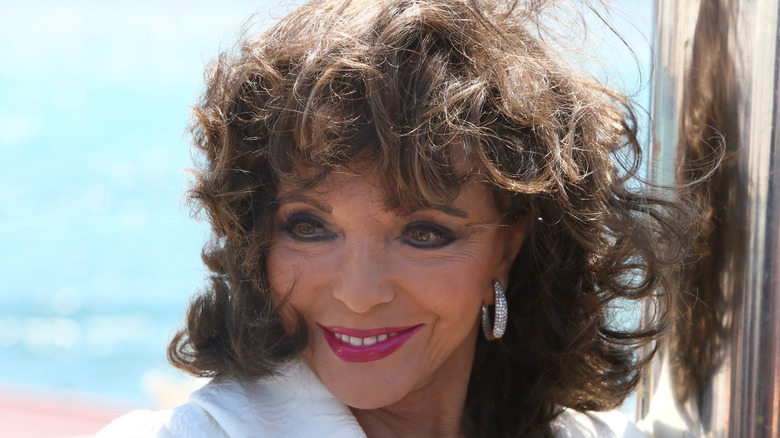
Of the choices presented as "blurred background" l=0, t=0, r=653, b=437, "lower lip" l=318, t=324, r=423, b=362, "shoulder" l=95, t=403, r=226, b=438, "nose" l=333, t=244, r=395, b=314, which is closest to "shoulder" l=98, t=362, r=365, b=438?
"shoulder" l=95, t=403, r=226, b=438

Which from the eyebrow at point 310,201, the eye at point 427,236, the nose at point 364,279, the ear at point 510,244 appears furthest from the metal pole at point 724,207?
the eyebrow at point 310,201

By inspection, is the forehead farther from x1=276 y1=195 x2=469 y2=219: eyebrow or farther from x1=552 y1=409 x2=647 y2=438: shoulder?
x1=552 y1=409 x2=647 y2=438: shoulder

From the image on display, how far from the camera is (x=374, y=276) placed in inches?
70.4

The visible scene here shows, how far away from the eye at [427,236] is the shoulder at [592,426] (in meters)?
0.71

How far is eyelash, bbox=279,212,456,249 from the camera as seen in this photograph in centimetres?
184

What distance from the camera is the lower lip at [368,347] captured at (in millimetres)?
1871

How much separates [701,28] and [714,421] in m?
0.83

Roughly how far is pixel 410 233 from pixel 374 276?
0.13 m

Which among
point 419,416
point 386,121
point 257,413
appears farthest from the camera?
point 419,416

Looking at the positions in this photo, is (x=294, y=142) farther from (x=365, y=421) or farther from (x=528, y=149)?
(x=365, y=421)

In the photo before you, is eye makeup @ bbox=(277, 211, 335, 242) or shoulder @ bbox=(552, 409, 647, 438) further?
shoulder @ bbox=(552, 409, 647, 438)

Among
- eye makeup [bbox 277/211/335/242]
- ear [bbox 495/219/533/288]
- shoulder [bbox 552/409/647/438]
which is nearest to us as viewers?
eye makeup [bbox 277/211/335/242]

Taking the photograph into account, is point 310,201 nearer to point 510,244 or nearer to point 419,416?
point 510,244

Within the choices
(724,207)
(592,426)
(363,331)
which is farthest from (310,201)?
(592,426)
